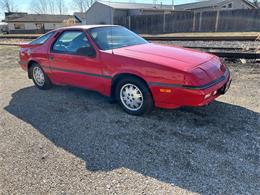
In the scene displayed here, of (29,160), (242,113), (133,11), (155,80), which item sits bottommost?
(29,160)

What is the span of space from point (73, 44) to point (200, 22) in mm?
22577

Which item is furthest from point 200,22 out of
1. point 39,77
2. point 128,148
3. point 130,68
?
point 128,148

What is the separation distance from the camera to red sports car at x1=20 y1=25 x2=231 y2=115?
351 centimetres

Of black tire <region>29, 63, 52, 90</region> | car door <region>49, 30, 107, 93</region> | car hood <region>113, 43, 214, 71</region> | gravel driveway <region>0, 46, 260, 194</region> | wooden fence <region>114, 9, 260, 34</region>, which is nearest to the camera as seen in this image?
gravel driveway <region>0, 46, 260, 194</region>

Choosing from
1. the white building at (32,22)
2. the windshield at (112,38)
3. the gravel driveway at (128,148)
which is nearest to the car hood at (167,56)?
the windshield at (112,38)

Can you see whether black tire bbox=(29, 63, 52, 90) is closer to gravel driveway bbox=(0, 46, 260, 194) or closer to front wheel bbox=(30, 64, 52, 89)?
front wheel bbox=(30, 64, 52, 89)

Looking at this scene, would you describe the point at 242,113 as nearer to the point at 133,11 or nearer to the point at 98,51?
the point at 98,51

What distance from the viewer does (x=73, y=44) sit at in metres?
4.82

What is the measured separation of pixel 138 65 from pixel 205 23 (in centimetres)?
2319

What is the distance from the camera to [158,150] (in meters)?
3.15

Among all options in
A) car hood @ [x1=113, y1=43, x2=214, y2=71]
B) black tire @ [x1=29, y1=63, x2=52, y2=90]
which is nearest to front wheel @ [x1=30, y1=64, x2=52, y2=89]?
black tire @ [x1=29, y1=63, x2=52, y2=90]

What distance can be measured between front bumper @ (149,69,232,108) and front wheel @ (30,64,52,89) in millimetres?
3055

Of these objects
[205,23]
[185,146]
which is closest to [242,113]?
[185,146]

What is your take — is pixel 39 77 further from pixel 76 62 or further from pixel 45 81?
pixel 76 62
